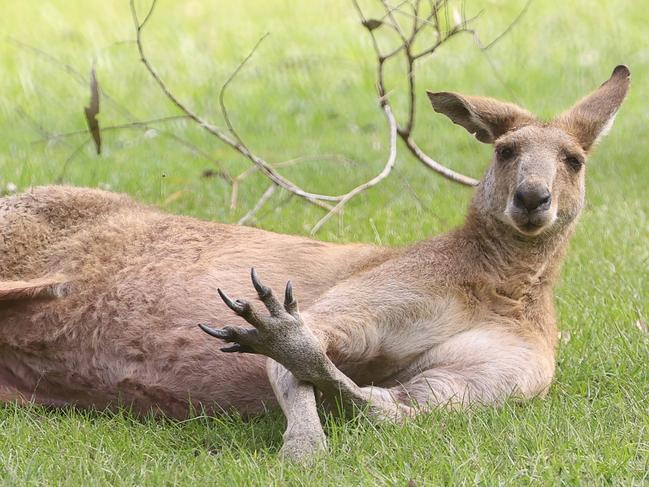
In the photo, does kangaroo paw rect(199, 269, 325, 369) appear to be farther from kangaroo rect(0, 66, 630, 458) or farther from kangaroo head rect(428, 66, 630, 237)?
kangaroo head rect(428, 66, 630, 237)

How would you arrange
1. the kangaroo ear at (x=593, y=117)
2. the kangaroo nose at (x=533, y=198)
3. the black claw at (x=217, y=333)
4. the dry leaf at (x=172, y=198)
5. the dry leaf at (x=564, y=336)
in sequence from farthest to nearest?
the dry leaf at (x=172, y=198) < the dry leaf at (x=564, y=336) < the kangaroo ear at (x=593, y=117) < the kangaroo nose at (x=533, y=198) < the black claw at (x=217, y=333)

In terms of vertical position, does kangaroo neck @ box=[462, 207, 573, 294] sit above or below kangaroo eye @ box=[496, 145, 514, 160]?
below

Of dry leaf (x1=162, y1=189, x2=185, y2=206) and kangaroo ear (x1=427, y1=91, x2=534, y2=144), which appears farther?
dry leaf (x1=162, y1=189, x2=185, y2=206)

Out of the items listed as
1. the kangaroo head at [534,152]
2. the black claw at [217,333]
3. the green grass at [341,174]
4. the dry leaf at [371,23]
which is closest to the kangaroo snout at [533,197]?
the kangaroo head at [534,152]

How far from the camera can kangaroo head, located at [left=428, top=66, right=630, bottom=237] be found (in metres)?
4.51

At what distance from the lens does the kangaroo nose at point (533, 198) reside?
Result: 4426 mm

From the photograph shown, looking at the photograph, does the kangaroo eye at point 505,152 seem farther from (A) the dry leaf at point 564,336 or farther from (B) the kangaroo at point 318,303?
(A) the dry leaf at point 564,336

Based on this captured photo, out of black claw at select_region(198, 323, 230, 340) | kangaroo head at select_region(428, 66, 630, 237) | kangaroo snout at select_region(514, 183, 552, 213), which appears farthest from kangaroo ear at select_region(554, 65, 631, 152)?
black claw at select_region(198, 323, 230, 340)

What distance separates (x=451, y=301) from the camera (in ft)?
14.7

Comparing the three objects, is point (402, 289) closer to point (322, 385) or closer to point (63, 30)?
point (322, 385)

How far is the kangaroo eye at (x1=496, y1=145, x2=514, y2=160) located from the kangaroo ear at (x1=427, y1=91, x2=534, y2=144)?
0.20m

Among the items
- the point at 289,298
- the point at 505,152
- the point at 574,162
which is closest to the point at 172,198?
the point at 505,152

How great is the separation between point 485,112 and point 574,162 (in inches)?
18.0

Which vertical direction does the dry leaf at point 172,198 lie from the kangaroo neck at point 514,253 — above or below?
below
